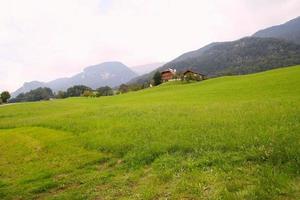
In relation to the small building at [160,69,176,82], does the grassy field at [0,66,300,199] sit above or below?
below

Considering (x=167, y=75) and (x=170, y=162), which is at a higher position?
(x=167, y=75)

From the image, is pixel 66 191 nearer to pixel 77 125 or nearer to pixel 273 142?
pixel 273 142

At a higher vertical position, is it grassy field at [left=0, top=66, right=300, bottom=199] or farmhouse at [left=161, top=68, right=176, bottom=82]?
farmhouse at [left=161, top=68, right=176, bottom=82]

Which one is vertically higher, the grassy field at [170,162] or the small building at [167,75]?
the small building at [167,75]

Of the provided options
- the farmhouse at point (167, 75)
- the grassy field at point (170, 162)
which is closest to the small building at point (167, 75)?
the farmhouse at point (167, 75)

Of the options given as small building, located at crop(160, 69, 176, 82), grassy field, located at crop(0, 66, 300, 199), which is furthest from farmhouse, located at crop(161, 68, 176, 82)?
grassy field, located at crop(0, 66, 300, 199)

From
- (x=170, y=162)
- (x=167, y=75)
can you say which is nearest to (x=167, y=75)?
(x=167, y=75)

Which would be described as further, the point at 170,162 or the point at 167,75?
the point at 167,75

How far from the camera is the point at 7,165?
20031mm

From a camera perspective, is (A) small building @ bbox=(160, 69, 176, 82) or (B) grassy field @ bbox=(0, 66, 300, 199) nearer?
(B) grassy field @ bbox=(0, 66, 300, 199)

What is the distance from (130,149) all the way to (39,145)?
8788mm

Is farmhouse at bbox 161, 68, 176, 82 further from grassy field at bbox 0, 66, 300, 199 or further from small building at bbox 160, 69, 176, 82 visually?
grassy field at bbox 0, 66, 300, 199

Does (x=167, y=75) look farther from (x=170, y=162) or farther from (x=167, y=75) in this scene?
(x=170, y=162)

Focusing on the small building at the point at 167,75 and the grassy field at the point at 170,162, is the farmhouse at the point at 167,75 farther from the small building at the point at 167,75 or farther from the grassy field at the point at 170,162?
the grassy field at the point at 170,162
